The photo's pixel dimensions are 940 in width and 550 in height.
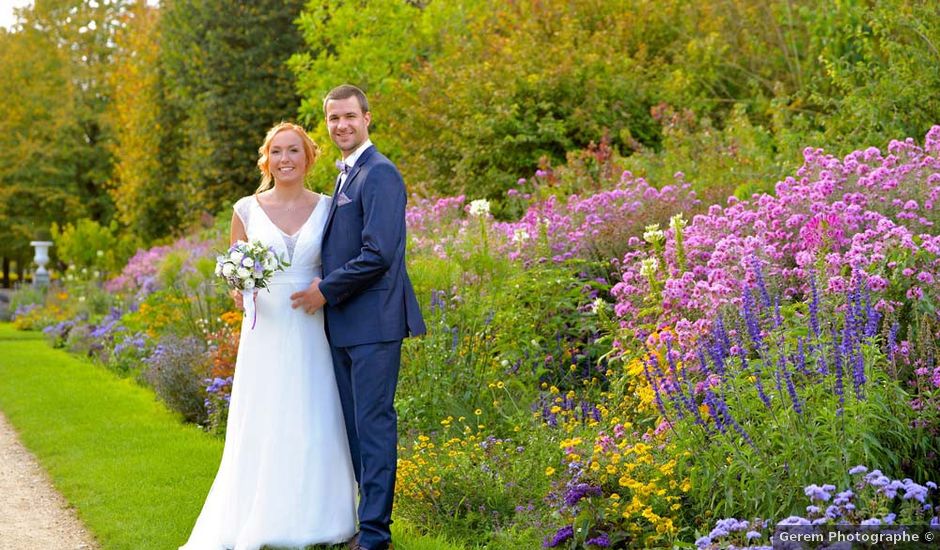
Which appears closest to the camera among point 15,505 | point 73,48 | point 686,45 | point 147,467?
point 15,505

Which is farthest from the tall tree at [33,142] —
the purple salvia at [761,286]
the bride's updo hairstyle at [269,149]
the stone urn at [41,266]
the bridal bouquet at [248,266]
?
the purple salvia at [761,286]

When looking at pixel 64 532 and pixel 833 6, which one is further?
pixel 833 6

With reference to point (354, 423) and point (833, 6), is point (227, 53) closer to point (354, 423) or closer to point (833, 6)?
point (833, 6)

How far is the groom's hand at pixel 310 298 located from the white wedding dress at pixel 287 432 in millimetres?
149

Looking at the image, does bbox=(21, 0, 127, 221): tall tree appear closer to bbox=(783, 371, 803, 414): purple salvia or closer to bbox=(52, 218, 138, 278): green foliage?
bbox=(52, 218, 138, 278): green foliage

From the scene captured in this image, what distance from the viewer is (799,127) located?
1066 centimetres

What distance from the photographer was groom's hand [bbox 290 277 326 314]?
4.86 m

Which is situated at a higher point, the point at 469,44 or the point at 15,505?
the point at 469,44

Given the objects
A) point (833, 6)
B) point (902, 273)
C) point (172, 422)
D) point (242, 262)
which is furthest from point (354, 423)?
point (833, 6)

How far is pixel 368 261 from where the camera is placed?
4.71 metres

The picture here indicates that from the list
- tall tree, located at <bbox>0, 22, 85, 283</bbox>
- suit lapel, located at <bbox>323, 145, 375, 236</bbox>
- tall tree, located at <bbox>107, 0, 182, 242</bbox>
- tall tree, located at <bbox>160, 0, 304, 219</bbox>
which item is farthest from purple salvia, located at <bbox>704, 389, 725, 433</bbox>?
tall tree, located at <bbox>0, 22, 85, 283</bbox>

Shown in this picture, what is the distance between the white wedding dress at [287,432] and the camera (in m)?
5.05

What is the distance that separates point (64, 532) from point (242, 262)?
2.42 m

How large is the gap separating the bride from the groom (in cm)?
19
